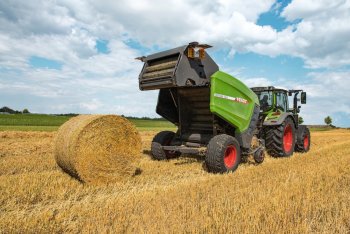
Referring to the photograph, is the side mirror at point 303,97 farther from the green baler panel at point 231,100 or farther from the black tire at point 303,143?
the green baler panel at point 231,100

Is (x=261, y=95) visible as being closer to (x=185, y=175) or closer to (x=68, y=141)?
(x=185, y=175)

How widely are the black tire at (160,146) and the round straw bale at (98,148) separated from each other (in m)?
2.19

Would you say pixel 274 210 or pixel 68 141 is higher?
pixel 68 141

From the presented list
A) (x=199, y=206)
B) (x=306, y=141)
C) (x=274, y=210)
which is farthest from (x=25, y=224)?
(x=306, y=141)

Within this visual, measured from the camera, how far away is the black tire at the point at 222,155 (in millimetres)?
7023

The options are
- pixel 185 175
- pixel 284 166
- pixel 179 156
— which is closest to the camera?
pixel 185 175

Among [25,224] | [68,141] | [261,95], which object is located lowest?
[25,224]

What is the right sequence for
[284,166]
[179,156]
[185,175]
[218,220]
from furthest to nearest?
[179,156], [284,166], [185,175], [218,220]

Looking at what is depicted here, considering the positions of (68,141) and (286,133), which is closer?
(68,141)

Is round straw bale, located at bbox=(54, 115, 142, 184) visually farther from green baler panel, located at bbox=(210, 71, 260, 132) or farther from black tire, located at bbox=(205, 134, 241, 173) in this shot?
green baler panel, located at bbox=(210, 71, 260, 132)

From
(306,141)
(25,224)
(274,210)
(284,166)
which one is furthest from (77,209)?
(306,141)

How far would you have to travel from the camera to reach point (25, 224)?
3.70 m

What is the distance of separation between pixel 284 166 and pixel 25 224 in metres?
5.73

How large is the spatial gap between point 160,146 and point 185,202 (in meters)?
4.35
